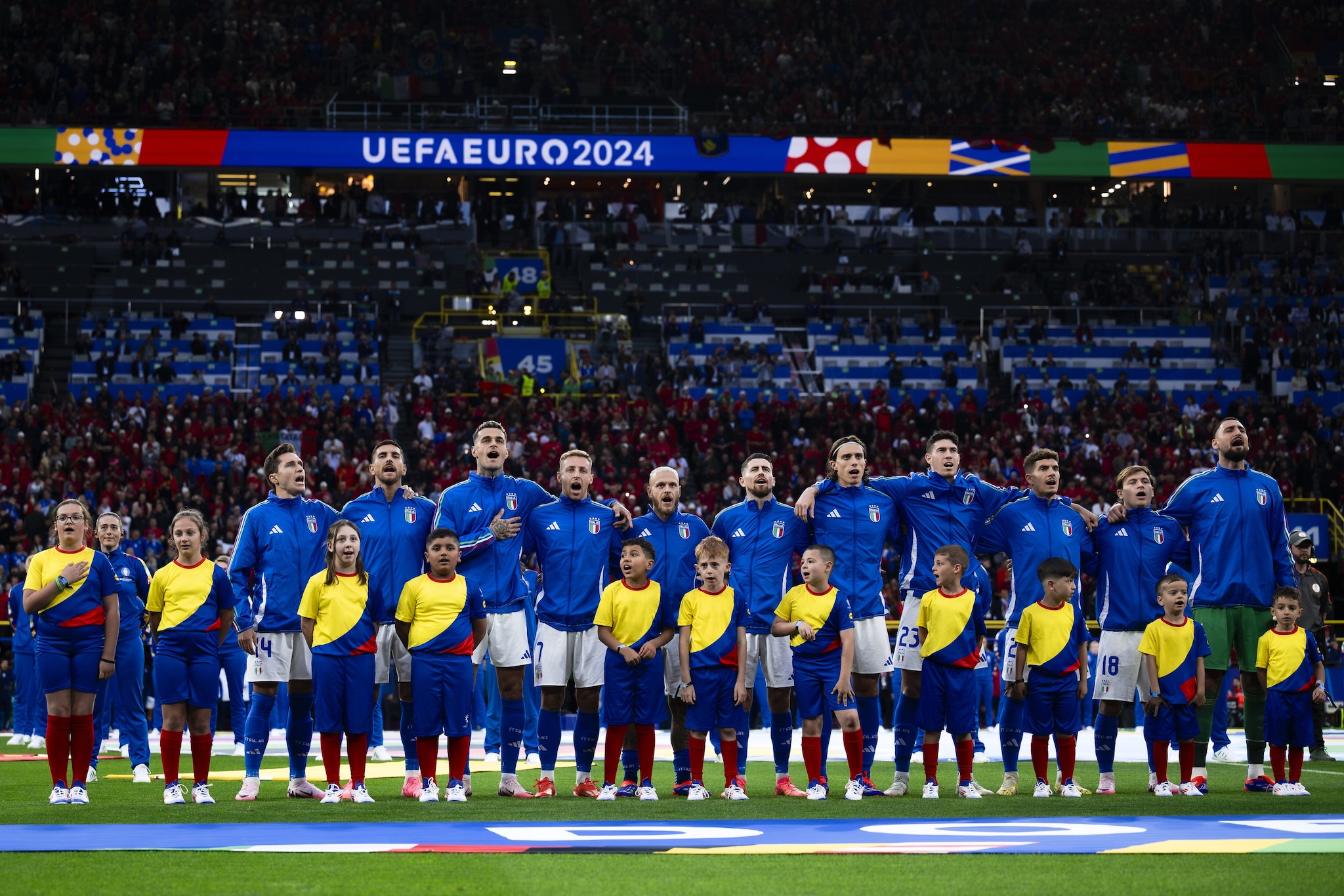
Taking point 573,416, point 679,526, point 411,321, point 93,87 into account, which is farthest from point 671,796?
point 93,87

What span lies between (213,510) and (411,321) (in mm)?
12527

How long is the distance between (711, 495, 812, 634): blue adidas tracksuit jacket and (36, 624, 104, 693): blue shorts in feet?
14.2

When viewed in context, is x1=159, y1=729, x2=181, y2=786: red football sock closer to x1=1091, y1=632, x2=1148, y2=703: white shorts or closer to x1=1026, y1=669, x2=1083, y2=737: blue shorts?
x1=1026, y1=669, x2=1083, y2=737: blue shorts

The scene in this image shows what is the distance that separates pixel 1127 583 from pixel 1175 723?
3.44 feet

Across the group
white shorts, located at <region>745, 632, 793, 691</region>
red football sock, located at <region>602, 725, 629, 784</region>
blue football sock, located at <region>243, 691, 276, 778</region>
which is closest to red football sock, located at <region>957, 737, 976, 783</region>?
white shorts, located at <region>745, 632, 793, 691</region>

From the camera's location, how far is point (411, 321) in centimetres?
3722

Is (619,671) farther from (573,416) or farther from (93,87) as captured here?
(93,87)

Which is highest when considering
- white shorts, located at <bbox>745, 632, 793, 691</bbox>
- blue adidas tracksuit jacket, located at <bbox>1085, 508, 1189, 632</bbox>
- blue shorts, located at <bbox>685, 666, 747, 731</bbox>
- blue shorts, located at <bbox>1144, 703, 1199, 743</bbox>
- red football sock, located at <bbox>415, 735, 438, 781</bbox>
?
blue adidas tracksuit jacket, located at <bbox>1085, 508, 1189, 632</bbox>

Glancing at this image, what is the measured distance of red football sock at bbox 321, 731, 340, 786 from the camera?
9555 mm

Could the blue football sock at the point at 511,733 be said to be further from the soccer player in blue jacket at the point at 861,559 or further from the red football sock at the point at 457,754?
the soccer player in blue jacket at the point at 861,559

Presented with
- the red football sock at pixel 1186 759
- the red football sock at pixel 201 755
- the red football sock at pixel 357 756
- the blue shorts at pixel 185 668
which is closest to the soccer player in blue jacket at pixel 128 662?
the red football sock at pixel 201 755

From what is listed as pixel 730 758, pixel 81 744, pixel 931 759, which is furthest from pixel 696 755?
pixel 81 744

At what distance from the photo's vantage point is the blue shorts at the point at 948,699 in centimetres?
989

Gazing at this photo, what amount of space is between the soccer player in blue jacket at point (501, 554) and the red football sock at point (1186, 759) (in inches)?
165
